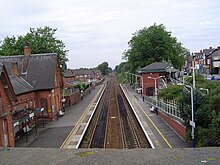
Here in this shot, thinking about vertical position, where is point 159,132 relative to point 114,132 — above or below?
above

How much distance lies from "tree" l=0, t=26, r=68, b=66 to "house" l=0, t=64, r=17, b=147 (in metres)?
28.2

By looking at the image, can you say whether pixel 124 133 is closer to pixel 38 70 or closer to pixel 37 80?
pixel 37 80

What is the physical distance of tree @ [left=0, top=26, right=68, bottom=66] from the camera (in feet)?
157

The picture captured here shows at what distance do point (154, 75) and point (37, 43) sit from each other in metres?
21.1

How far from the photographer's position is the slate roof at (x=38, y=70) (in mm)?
33556

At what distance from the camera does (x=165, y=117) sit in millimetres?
28625

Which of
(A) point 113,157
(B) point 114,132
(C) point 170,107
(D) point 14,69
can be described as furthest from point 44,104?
(A) point 113,157

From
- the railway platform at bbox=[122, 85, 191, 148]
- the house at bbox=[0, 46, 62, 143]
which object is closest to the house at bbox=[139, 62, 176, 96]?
the railway platform at bbox=[122, 85, 191, 148]

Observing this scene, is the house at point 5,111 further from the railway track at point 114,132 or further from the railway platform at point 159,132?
the railway platform at point 159,132

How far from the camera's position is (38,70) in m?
34.8

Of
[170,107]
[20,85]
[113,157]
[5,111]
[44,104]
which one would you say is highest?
[20,85]

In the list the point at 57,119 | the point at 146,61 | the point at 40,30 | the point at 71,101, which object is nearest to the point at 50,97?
the point at 57,119

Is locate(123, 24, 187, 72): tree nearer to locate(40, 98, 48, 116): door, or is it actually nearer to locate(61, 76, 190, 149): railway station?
locate(61, 76, 190, 149): railway station

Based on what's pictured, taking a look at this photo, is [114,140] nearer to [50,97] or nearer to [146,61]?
[50,97]
